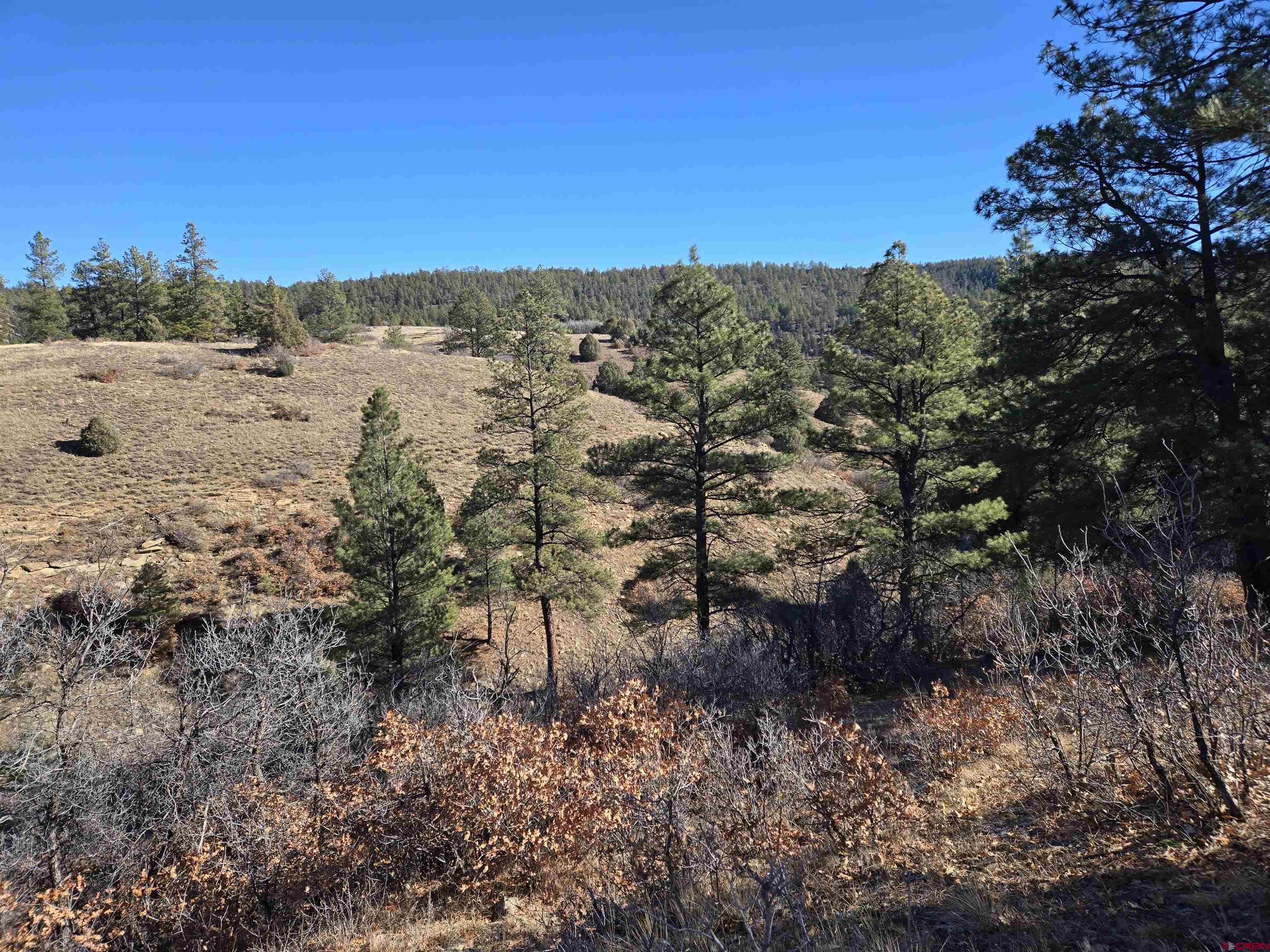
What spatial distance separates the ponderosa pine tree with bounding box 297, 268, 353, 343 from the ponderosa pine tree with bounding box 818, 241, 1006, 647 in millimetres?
55634

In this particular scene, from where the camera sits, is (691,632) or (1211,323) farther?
(691,632)

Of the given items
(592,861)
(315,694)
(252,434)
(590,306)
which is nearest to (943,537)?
(592,861)

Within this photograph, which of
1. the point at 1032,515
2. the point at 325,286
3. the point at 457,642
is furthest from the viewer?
the point at 325,286

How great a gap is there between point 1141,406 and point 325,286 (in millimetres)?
75099

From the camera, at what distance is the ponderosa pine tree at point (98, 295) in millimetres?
49656

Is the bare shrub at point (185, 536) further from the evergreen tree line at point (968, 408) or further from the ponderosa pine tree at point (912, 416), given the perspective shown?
the ponderosa pine tree at point (912, 416)

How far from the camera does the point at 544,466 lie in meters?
16.2

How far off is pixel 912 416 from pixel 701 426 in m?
4.61

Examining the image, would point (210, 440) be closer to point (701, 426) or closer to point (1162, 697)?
point (701, 426)

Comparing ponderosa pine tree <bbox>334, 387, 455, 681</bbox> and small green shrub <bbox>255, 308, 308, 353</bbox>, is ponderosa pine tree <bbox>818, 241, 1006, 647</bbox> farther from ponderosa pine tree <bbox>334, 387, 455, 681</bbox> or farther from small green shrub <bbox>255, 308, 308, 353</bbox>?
small green shrub <bbox>255, 308, 308, 353</bbox>

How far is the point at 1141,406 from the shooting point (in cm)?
957

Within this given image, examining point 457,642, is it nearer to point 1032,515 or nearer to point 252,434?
point 1032,515

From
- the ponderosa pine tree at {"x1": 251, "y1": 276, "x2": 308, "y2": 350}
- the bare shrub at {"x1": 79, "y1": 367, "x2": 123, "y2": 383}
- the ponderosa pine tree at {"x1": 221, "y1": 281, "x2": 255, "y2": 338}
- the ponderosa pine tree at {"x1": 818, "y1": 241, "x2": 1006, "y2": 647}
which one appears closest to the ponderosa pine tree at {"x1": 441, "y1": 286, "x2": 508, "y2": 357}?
the ponderosa pine tree at {"x1": 251, "y1": 276, "x2": 308, "y2": 350}

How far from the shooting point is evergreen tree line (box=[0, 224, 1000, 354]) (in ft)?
167
